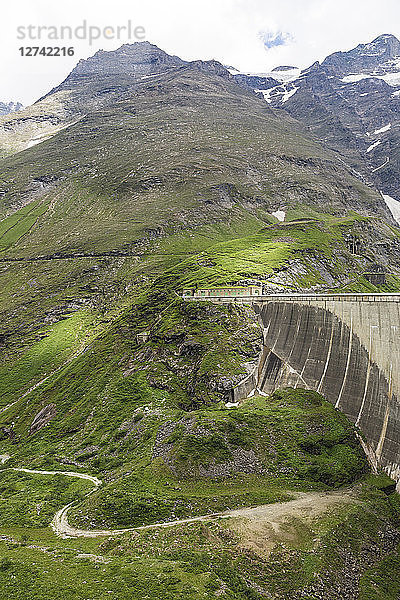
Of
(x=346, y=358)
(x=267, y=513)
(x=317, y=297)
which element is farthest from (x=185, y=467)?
(x=317, y=297)

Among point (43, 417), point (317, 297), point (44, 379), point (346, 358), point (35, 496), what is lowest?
point (43, 417)

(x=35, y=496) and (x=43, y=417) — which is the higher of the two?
(x=35, y=496)

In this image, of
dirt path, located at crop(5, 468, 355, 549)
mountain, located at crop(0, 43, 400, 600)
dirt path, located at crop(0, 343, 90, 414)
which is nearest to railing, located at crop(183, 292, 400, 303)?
mountain, located at crop(0, 43, 400, 600)

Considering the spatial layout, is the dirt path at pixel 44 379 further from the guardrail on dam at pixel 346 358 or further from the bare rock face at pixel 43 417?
the guardrail on dam at pixel 346 358

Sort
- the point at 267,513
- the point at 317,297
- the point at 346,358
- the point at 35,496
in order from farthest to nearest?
1. the point at 317,297
2. the point at 346,358
3. the point at 35,496
4. the point at 267,513

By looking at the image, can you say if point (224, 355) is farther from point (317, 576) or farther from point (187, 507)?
point (317, 576)

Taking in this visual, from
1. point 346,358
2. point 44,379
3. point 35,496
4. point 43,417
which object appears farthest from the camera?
point 44,379

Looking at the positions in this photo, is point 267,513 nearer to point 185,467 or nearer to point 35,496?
point 185,467
